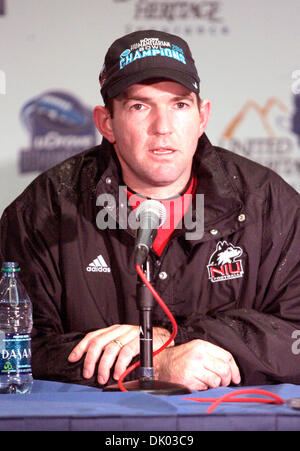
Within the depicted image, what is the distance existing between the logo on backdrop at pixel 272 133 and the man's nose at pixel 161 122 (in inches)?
22.8

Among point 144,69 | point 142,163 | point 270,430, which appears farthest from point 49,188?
point 270,430

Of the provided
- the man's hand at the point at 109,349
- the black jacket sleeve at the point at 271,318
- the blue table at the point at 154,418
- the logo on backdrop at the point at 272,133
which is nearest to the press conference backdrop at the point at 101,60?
the logo on backdrop at the point at 272,133

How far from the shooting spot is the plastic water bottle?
176 centimetres

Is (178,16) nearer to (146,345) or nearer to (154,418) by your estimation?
(146,345)

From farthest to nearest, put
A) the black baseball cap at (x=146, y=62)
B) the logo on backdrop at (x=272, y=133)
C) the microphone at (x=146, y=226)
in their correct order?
the logo on backdrop at (x=272, y=133) < the black baseball cap at (x=146, y=62) < the microphone at (x=146, y=226)

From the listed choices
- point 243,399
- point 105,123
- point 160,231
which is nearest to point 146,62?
point 105,123

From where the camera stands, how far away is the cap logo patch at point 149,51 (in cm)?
209

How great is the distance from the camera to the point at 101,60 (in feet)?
8.82

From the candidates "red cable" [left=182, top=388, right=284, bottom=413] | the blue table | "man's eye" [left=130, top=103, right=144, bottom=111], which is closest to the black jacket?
"man's eye" [left=130, top=103, right=144, bottom=111]

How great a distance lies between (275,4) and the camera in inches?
105

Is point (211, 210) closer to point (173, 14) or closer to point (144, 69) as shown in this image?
point (144, 69)

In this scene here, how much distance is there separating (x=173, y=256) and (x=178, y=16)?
100 centimetres

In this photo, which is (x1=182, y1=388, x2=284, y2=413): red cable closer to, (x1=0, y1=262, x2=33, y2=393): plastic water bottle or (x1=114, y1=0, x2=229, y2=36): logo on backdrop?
(x1=0, y1=262, x2=33, y2=393): plastic water bottle

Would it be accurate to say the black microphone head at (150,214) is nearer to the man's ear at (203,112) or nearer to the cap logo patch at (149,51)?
the cap logo patch at (149,51)
